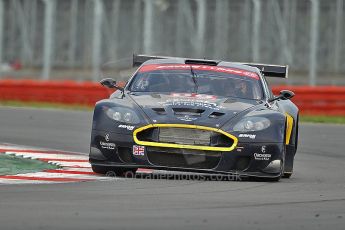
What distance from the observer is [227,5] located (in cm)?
4866

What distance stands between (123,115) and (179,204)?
2492 millimetres

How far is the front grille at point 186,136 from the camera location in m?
10.4

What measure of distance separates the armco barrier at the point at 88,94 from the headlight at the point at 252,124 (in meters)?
15.3

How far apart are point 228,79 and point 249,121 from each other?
1400 mm

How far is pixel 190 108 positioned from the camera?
10.6 m

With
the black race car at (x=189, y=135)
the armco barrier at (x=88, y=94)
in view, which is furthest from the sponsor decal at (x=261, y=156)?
the armco barrier at (x=88, y=94)

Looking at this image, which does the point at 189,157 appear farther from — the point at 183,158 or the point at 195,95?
the point at 195,95

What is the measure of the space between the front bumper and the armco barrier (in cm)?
1539

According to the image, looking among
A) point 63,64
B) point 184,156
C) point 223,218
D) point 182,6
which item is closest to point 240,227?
point 223,218

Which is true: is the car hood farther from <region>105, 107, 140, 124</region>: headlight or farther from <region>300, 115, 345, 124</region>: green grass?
<region>300, 115, 345, 124</region>: green grass

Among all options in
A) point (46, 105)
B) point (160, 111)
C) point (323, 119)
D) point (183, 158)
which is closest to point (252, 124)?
point (183, 158)

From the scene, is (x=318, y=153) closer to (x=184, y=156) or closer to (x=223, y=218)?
(x=184, y=156)

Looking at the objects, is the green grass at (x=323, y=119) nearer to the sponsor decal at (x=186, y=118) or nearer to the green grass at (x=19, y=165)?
the green grass at (x=19, y=165)

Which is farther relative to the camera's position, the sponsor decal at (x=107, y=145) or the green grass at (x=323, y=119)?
the green grass at (x=323, y=119)
